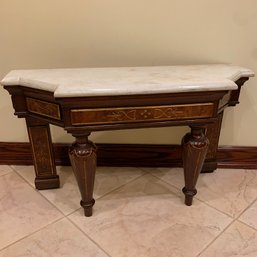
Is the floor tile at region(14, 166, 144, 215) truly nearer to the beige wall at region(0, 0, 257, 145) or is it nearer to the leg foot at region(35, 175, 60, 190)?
the leg foot at region(35, 175, 60, 190)

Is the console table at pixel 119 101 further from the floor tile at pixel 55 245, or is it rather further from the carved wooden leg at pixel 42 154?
the floor tile at pixel 55 245

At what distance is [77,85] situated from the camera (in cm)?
91

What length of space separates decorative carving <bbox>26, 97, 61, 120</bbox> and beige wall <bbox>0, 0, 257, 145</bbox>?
0.31 metres

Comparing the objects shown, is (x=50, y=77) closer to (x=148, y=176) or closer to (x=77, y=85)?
(x=77, y=85)

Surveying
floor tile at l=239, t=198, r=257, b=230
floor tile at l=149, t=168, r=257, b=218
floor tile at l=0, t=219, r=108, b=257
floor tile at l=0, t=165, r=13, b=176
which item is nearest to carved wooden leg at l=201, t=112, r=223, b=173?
floor tile at l=149, t=168, r=257, b=218

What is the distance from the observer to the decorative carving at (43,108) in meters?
0.99

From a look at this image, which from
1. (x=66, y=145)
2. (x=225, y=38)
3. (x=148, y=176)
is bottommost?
(x=148, y=176)

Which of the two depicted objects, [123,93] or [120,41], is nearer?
[123,93]

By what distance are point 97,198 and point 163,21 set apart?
33.8 inches

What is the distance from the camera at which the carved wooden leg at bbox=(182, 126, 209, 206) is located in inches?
42.0

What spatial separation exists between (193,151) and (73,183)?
0.65m

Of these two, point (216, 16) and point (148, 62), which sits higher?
point (216, 16)

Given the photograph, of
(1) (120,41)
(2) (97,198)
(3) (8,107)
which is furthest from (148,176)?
(3) (8,107)

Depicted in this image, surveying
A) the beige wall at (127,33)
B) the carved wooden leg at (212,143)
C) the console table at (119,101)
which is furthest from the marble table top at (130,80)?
the carved wooden leg at (212,143)
